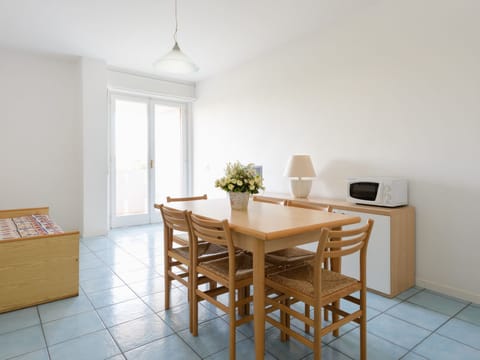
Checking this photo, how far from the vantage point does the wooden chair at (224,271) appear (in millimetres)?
1720

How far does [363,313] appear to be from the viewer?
5.60 ft

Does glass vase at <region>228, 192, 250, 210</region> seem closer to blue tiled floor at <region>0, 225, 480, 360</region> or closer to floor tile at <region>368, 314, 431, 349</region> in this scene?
blue tiled floor at <region>0, 225, 480, 360</region>

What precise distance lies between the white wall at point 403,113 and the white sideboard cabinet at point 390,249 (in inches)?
5.0

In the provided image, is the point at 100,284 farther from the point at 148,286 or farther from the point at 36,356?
the point at 36,356

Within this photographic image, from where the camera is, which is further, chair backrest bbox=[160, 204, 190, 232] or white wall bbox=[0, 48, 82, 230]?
white wall bbox=[0, 48, 82, 230]

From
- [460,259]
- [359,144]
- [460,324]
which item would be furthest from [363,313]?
[359,144]

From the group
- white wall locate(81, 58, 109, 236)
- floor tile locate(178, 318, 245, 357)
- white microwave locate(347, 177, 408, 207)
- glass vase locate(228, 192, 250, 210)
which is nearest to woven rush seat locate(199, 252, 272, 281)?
glass vase locate(228, 192, 250, 210)

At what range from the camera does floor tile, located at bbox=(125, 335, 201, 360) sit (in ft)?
5.86

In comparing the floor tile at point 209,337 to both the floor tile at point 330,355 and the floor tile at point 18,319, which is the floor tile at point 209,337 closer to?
the floor tile at point 330,355

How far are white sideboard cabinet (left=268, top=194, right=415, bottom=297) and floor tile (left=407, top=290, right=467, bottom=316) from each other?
0.14 m

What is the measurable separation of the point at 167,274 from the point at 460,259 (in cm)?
242

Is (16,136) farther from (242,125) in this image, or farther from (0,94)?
(242,125)

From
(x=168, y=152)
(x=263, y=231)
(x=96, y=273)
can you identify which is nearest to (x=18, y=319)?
(x=96, y=273)

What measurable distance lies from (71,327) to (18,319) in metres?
0.47
